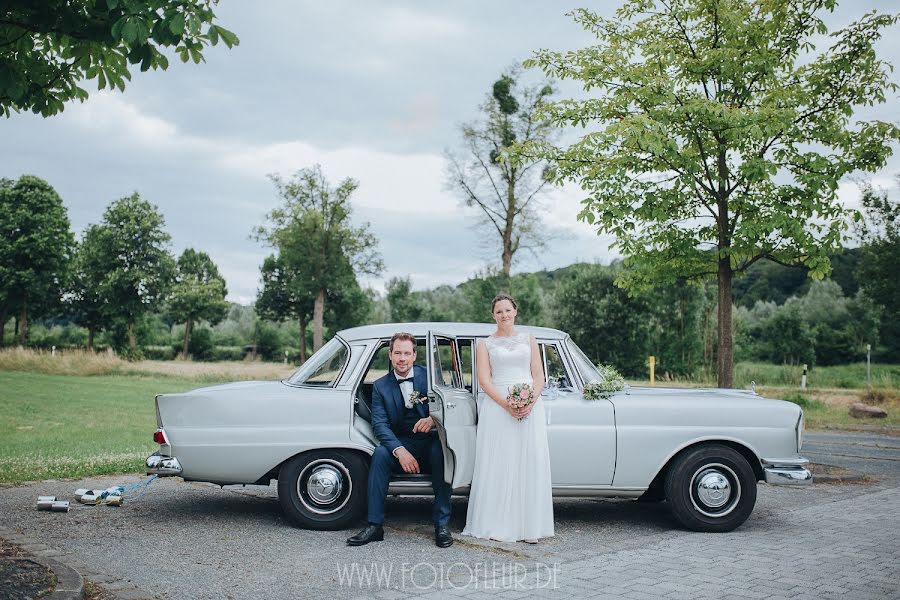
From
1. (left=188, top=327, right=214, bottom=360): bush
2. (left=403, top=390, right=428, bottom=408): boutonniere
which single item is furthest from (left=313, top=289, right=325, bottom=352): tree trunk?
(left=403, top=390, right=428, bottom=408): boutonniere

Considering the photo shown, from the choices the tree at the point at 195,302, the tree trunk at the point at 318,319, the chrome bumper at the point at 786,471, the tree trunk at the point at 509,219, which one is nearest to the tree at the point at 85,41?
the chrome bumper at the point at 786,471

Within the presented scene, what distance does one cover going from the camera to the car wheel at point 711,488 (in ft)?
23.2

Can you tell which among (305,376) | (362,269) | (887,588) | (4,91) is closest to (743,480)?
(887,588)

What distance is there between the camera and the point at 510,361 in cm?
682

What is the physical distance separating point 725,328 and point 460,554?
24.2 ft

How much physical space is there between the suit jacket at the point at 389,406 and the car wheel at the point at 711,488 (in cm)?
243

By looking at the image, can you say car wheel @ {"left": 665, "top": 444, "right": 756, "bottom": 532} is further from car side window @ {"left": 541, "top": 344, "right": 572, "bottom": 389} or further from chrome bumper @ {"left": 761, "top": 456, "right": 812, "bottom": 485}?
car side window @ {"left": 541, "top": 344, "right": 572, "bottom": 389}

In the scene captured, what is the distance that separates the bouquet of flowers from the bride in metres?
0.05

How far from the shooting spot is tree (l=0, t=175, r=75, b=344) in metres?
45.9

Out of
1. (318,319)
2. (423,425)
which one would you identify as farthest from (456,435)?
(318,319)

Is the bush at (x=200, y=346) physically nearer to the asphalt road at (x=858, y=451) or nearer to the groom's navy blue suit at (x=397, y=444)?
the asphalt road at (x=858, y=451)

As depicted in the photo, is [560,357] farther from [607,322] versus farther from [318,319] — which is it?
[318,319]

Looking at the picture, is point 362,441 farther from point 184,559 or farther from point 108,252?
point 108,252

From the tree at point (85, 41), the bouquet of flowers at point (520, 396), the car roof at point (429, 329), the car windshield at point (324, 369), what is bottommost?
the bouquet of flowers at point (520, 396)
